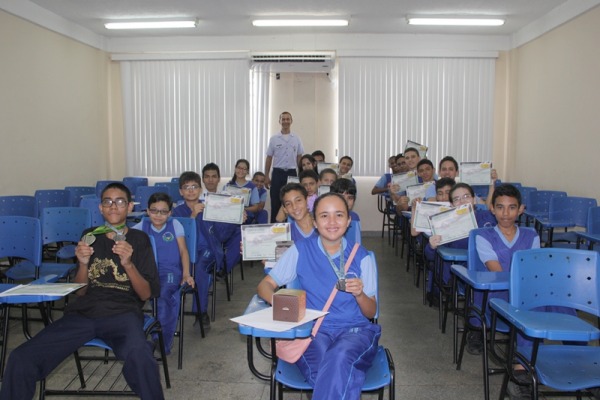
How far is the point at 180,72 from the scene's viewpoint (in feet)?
28.7

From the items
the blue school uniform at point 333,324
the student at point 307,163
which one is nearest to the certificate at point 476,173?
the student at point 307,163

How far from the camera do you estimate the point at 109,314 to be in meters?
2.48

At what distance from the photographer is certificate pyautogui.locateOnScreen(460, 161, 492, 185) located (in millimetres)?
5465

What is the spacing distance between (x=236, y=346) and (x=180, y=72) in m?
6.32

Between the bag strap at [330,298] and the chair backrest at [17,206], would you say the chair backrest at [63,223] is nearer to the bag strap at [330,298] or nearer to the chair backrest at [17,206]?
the chair backrest at [17,206]

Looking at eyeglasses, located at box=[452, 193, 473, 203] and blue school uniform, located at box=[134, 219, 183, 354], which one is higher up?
eyeglasses, located at box=[452, 193, 473, 203]

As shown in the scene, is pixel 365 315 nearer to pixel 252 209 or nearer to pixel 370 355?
pixel 370 355

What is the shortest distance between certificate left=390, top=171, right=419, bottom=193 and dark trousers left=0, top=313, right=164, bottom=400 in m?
3.87

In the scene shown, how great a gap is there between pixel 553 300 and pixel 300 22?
20.7ft

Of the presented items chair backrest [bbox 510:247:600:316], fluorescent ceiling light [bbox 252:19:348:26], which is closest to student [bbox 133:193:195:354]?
chair backrest [bbox 510:247:600:316]

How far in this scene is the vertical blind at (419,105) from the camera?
8516mm

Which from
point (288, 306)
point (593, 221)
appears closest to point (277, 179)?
point (593, 221)

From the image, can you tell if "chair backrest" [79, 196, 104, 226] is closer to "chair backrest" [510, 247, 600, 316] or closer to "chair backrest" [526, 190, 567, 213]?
"chair backrest" [510, 247, 600, 316]

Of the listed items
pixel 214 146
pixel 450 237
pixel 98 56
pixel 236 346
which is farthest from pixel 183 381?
pixel 98 56
